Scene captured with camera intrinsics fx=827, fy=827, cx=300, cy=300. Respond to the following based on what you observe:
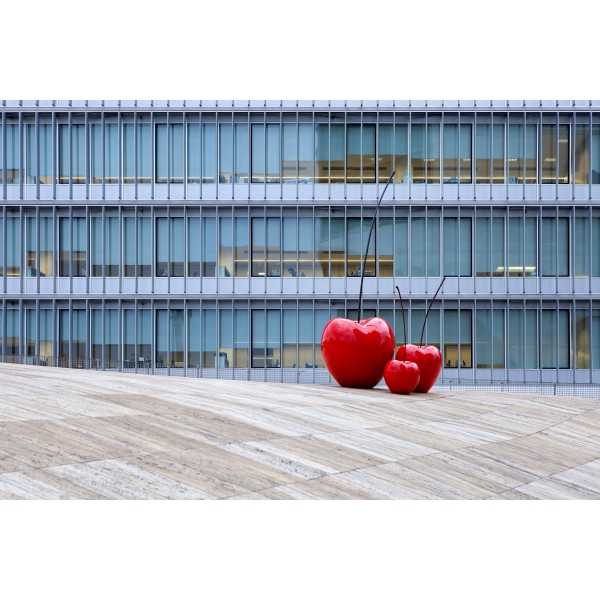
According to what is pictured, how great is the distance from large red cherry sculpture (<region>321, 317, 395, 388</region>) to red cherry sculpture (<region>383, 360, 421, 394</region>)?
0.56m

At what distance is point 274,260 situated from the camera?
3644cm

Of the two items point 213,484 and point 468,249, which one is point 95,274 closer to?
point 468,249

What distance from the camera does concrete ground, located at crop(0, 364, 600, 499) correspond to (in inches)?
277

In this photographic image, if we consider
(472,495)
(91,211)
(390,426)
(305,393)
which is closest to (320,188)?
(91,211)

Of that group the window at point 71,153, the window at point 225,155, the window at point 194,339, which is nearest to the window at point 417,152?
the window at point 225,155

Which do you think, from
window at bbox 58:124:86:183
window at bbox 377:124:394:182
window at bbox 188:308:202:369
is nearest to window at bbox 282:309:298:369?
window at bbox 188:308:202:369

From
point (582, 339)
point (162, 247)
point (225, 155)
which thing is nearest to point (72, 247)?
point (162, 247)

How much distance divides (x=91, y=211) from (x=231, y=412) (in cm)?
2851

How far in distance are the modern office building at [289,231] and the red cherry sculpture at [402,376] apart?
21793 millimetres

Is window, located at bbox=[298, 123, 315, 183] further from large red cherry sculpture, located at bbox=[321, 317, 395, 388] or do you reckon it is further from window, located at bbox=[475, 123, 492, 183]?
large red cherry sculpture, located at bbox=[321, 317, 395, 388]

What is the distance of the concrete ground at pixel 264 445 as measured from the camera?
7.02 m

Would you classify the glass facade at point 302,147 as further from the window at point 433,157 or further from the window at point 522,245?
the window at point 522,245

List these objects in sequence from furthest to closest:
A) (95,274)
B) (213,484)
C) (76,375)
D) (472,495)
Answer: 1. (95,274)
2. (76,375)
3. (472,495)
4. (213,484)

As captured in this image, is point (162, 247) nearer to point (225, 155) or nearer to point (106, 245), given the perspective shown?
point (106, 245)
